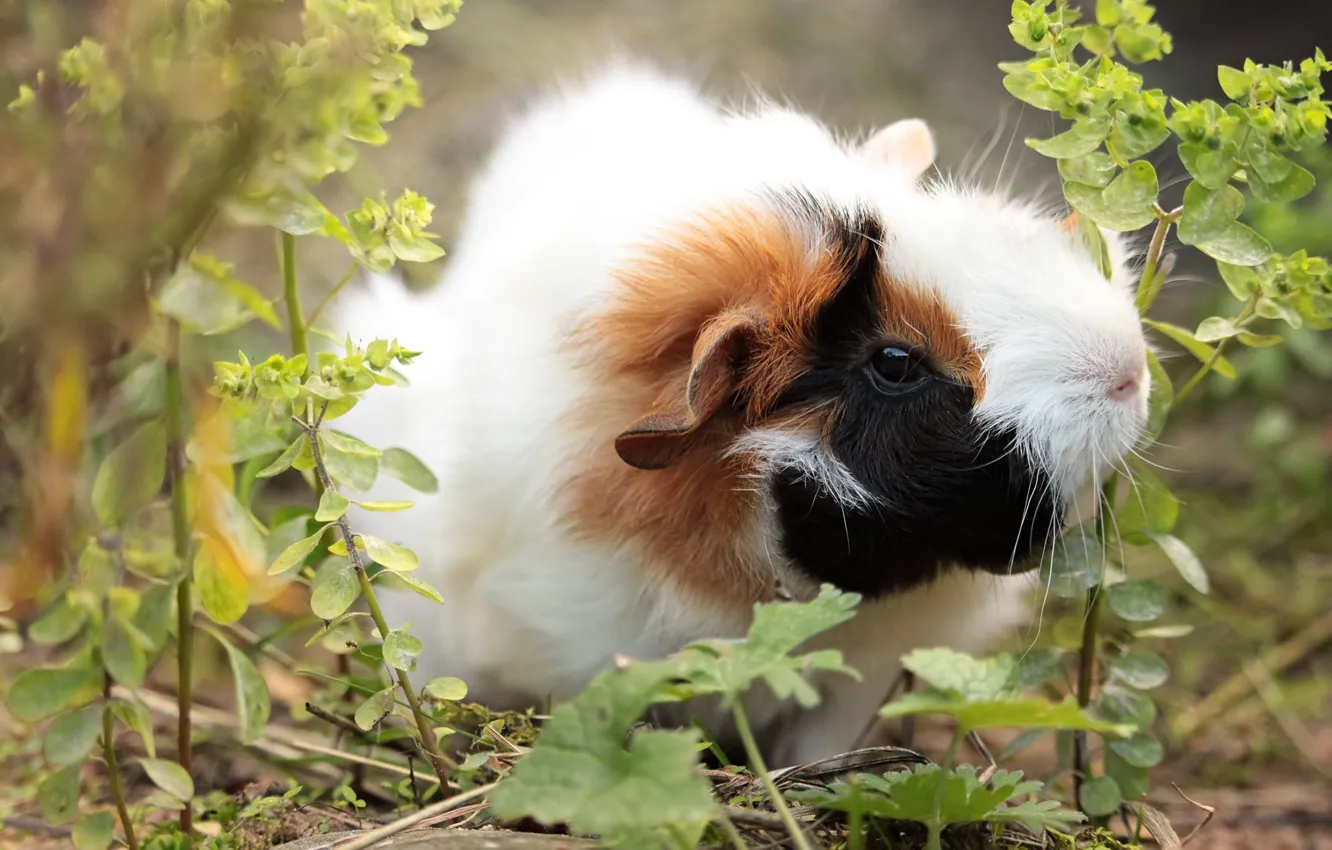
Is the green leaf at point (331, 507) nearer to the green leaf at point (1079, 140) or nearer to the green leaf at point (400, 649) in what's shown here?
A: the green leaf at point (400, 649)

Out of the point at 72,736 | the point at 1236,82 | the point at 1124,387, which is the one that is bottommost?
the point at 72,736

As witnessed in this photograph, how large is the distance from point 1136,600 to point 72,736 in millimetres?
1370

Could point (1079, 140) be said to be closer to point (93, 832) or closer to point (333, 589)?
point (333, 589)

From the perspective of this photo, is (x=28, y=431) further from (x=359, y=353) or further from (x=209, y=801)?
(x=209, y=801)

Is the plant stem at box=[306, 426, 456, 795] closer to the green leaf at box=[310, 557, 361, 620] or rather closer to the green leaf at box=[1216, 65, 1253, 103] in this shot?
the green leaf at box=[310, 557, 361, 620]

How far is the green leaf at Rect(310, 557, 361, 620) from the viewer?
1.30m

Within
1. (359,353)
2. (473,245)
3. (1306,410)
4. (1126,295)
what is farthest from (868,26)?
(359,353)

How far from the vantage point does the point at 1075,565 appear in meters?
1.50

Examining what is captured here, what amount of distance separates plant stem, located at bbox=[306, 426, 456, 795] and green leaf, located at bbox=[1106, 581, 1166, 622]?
0.95m

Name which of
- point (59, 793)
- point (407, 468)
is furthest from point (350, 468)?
point (59, 793)

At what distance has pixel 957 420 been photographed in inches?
56.9

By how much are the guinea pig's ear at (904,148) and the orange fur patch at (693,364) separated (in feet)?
1.19

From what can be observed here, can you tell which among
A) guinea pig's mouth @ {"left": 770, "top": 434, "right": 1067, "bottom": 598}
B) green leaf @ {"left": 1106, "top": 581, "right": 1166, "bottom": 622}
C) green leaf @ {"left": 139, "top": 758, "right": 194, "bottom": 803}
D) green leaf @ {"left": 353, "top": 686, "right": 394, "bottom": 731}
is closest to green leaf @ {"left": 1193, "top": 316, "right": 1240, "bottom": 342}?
guinea pig's mouth @ {"left": 770, "top": 434, "right": 1067, "bottom": 598}

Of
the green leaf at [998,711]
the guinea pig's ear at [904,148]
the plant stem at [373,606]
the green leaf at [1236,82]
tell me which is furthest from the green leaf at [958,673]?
the guinea pig's ear at [904,148]
